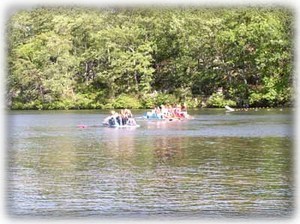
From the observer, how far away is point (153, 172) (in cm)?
759

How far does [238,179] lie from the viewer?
23.1 feet

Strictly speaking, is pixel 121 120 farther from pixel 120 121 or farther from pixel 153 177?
pixel 153 177

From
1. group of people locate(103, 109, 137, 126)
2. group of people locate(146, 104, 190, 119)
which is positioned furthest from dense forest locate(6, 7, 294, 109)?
group of people locate(103, 109, 137, 126)

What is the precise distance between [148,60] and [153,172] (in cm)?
741

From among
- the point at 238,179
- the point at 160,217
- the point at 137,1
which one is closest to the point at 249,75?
the point at 137,1

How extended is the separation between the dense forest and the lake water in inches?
83.1

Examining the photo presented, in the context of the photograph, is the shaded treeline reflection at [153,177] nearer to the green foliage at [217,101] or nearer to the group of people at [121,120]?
the group of people at [121,120]

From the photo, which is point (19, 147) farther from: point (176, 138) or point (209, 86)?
point (209, 86)

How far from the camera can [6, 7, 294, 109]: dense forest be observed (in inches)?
560

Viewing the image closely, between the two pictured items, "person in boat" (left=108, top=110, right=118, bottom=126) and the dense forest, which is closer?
"person in boat" (left=108, top=110, right=118, bottom=126)

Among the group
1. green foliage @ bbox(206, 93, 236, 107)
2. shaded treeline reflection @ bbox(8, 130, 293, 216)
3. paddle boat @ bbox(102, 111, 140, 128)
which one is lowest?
shaded treeline reflection @ bbox(8, 130, 293, 216)

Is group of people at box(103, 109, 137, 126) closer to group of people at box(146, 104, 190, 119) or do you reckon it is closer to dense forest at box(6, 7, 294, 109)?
dense forest at box(6, 7, 294, 109)

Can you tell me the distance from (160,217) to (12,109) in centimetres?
953

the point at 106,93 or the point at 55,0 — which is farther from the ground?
the point at 55,0
